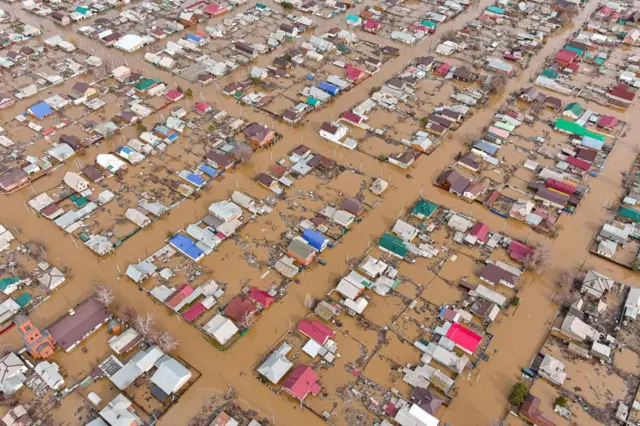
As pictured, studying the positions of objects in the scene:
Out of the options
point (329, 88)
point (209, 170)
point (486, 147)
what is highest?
point (329, 88)

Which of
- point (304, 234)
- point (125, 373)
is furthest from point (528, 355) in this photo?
point (125, 373)

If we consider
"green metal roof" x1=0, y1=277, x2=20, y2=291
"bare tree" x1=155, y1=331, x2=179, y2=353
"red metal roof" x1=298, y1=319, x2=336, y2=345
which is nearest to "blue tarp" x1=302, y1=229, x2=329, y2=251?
"red metal roof" x1=298, y1=319, x2=336, y2=345

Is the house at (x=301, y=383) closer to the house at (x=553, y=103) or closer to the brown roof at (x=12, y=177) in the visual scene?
the brown roof at (x=12, y=177)

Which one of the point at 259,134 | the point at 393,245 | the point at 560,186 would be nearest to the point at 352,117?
the point at 259,134

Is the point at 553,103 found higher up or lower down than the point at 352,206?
higher up

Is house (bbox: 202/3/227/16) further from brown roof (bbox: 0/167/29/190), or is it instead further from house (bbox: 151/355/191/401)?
house (bbox: 151/355/191/401)

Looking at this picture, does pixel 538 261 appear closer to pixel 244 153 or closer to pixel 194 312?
pixel 194 312

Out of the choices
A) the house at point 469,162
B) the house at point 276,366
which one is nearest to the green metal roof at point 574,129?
the house at point 469,162

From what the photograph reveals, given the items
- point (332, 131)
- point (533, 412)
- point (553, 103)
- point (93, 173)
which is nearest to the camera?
point (533, 412)
